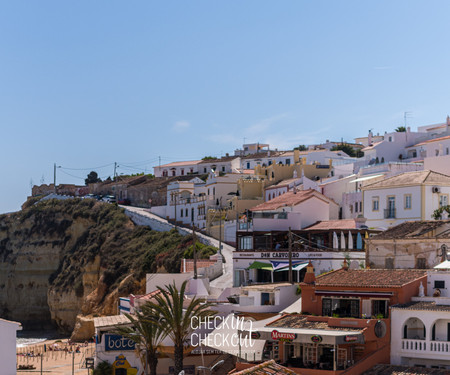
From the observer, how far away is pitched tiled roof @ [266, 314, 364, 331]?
34.7 meters

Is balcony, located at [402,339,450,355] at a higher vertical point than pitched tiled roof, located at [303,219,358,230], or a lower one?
lower

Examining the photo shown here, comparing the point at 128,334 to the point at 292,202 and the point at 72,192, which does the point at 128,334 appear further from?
the point at 72,192

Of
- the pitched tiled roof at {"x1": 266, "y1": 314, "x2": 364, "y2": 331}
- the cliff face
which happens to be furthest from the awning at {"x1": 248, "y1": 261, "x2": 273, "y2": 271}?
the cliff face

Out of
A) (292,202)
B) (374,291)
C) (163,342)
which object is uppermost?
(292,202)

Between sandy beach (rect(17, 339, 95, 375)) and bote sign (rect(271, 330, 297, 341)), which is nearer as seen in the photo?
bote sign (rect(271, 330, 297, 341))

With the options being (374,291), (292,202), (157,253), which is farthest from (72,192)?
(374,291)

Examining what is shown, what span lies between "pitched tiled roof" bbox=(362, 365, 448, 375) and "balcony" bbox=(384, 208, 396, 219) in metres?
23.4

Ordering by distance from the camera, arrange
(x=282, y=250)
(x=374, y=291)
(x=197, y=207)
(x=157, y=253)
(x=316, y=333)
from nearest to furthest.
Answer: (x=316, y=333) → (x=374, y=291) → (x=282, y=250) → (x=157, y=253) → (x=197, y=207)

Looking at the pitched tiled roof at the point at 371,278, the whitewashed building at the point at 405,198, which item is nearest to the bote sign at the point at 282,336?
the pitched tiled roof at the point at 371,278

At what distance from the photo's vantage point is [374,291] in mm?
35344

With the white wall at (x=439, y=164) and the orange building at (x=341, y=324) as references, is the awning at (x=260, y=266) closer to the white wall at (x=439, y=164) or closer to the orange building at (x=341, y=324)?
the orange building at (x=341, y=324)

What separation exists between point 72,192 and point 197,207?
5039 cm

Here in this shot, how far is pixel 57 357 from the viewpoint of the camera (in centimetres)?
7231

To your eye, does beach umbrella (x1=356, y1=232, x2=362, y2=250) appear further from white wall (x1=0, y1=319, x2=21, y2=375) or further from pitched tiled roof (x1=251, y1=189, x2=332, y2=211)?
white wall (x1=0, y1=319, x2=21, y2=375)
